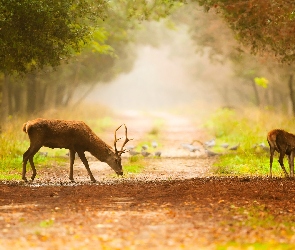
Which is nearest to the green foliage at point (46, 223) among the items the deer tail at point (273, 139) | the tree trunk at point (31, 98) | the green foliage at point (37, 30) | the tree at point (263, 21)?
the green foliage at point (37, 30)

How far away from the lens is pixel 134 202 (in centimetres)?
1122

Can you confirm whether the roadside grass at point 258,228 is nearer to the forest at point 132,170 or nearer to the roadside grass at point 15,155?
the forest at point 132,170

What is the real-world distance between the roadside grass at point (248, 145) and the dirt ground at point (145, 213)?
291 centimetres

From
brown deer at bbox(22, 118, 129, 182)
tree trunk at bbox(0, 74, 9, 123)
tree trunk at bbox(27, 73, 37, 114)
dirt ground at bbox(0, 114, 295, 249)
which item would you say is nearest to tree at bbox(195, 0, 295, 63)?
dirt ground at bbox(0, 114, 295, 249)

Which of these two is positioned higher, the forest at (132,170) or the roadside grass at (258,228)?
the forest at (132,170)

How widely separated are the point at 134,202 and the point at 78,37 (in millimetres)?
6552

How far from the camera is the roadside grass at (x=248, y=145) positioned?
17.7m

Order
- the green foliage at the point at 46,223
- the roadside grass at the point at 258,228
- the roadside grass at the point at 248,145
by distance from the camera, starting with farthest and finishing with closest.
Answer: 1. the roadside grass at the point at 248,145
2. the green foliage at the point at 46,223
3. the roadside grass at the point at 258,228

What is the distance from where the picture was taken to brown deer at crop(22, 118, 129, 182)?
14.6 m

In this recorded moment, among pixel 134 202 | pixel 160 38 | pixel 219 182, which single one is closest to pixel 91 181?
pixel 219 182

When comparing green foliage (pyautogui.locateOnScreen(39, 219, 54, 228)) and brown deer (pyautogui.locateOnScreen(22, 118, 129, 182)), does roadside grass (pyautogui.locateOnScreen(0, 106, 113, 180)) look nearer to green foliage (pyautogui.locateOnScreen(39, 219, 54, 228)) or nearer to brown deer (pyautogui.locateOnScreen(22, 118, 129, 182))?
brown deer (pyautogui.locateOnScreen(22, 118, 129, 182))

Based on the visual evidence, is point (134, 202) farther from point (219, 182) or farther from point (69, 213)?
point (219, 182)

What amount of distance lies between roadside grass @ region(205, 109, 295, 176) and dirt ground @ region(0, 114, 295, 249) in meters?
2.91

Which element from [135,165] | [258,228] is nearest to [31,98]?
[135,165]
